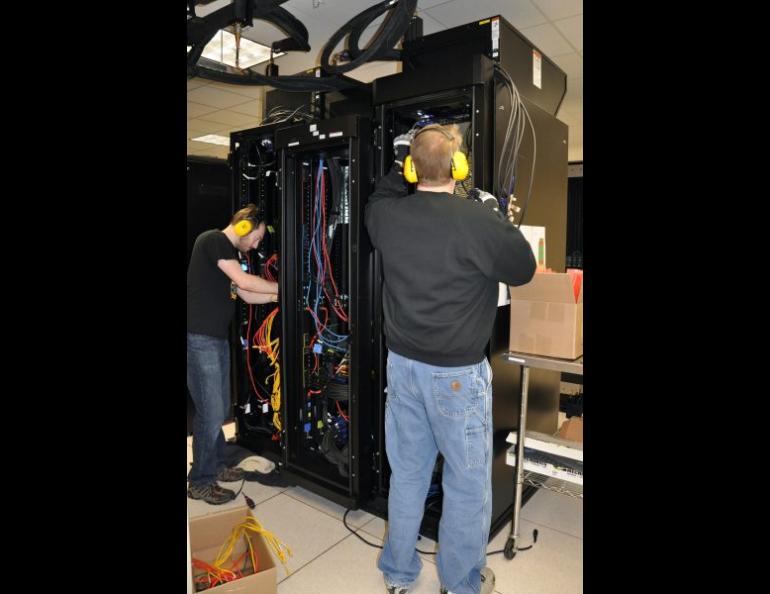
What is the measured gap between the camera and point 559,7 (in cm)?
379

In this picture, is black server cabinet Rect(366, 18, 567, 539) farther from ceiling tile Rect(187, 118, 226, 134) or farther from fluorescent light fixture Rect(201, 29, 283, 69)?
ceiling tile Rect(187, 118, 226, 134)

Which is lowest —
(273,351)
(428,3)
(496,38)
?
(273,351)

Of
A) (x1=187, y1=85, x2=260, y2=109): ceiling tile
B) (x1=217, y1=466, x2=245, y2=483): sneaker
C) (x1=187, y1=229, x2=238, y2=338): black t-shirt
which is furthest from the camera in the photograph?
(x1=187, y1=85, x2=260, y2=109): ceiling tile

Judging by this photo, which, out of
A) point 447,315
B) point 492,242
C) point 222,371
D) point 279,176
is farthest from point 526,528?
point 279,176

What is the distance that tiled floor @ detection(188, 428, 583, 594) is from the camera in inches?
85.0

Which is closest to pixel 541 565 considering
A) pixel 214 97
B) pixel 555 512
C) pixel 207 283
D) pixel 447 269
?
pixel 555 512

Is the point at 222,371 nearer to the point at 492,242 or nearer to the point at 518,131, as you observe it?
the point at 492,242

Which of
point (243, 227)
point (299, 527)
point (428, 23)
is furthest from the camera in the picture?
point (428, 23)

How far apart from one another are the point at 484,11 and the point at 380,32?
5.98ft

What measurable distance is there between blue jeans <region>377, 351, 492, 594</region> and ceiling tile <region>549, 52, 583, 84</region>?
4.03 meters

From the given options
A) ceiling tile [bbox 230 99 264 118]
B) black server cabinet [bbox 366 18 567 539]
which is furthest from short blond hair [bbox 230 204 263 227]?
ceiling tile [bbox 230 99 264 118]

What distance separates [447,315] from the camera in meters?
1.89

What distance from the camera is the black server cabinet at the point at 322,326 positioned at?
271 centimetres

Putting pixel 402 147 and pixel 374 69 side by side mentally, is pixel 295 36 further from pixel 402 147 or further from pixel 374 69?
pixel 374 69
